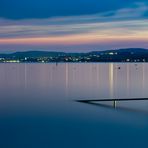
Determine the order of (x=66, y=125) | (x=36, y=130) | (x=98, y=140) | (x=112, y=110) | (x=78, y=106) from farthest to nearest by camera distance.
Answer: (x=78, y=106) → (x=112, y=110) → (x=66, y=125) → (x=36, y=130) → (x=98, y=140)

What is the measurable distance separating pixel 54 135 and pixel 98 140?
231cm

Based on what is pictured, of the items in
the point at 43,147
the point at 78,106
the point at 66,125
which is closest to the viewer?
the point at 43,147

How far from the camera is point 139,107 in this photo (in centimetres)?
2883

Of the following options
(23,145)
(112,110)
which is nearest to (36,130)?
(23,145)

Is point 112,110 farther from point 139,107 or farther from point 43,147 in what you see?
point 43,147

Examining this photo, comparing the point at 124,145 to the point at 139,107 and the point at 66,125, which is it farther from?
the point at 139,107

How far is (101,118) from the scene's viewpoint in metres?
24.5

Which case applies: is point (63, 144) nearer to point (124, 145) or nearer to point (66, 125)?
point (124, 145)

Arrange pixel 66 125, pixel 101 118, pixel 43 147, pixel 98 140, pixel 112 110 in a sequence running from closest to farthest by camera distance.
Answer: pixel 43 147 < pixel 98 140 < pixel 66 125 < pixel 101 118 < pixel 112 110

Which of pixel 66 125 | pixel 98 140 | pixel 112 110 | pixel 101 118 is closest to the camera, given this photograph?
pixel 98 140

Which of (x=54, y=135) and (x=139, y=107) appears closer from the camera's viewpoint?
(x=54, y=135)

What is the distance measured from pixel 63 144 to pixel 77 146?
2.41ft

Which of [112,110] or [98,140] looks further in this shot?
[112,110]

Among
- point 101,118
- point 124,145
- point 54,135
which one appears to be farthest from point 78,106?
point 124,145
